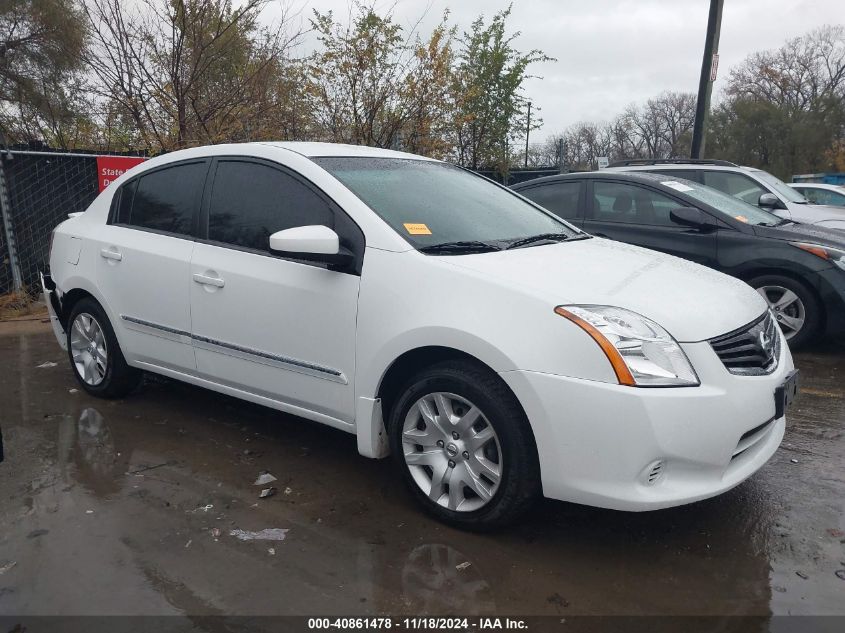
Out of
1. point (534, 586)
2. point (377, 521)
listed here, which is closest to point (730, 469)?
point (534, 586)

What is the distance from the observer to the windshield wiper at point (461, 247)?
3354 millimetres

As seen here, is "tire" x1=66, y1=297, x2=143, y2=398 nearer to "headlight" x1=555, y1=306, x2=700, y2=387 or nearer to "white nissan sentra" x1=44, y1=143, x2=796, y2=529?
"white nissan sentra" x1=44, y1=143, x2=796, y2=529

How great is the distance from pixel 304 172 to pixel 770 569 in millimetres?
2762

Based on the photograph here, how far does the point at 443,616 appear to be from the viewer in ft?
8.44

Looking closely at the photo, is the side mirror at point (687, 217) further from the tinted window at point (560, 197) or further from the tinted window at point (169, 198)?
the tinted window at point (169, 198)

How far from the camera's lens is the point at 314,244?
3293 millimetres

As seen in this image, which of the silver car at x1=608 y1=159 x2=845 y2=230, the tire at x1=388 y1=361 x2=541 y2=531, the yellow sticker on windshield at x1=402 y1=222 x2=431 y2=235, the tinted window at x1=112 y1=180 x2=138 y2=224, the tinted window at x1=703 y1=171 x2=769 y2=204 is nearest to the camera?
the tire at x1=388 y1=361 x2=541 y2=531

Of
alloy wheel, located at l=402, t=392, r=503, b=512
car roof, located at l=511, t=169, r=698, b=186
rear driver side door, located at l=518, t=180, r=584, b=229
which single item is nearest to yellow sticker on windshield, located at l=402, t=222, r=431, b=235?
alloy wheel, located at l=402, t=392, r=503, b=512

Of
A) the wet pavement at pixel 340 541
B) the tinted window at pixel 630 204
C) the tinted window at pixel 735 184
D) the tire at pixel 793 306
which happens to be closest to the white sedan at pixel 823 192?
the tinted window at pixel 735 184

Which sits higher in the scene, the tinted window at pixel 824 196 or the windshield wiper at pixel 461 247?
the tinted window at pixel 824 196

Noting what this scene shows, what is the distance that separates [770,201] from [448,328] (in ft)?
22.1

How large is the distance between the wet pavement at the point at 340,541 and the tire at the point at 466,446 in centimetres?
15

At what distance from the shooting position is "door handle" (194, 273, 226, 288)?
3876mm

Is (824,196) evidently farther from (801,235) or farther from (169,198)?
(169,198)
